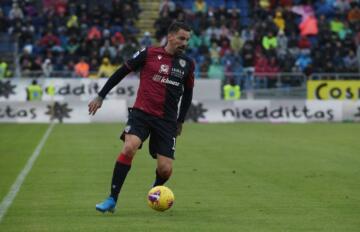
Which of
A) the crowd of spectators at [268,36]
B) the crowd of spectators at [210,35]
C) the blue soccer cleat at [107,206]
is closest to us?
the blue soccer cleat at [107,206]

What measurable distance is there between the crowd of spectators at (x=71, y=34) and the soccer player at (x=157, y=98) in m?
25.7

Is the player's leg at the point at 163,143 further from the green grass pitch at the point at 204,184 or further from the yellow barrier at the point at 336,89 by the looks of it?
the yellow barrier at the point at 336,89

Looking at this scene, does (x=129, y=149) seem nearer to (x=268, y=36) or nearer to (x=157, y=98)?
(x=157, y=98)

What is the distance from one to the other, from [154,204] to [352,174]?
227 inches

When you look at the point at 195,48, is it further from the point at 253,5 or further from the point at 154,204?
the point at 154,204

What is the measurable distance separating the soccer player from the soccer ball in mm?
274

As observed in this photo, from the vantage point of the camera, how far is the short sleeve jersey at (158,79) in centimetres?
1027

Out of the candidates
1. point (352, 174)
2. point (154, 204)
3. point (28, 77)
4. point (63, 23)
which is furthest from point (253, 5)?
point (154, 204)

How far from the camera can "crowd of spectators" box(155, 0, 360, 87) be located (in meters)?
36.9

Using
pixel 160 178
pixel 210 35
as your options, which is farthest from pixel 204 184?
pixel 210 35

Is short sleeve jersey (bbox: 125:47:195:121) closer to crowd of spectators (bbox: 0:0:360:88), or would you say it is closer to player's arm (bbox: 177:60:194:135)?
player's arm (bbox: 177:60:194:135)

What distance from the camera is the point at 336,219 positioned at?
974 centimetres

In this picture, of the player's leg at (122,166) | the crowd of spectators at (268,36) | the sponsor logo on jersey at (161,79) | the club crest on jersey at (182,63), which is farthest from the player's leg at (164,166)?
the crowd of spectators at (268,36)

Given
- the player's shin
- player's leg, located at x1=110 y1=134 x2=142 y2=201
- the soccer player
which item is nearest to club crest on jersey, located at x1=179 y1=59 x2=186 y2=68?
the soccer player
